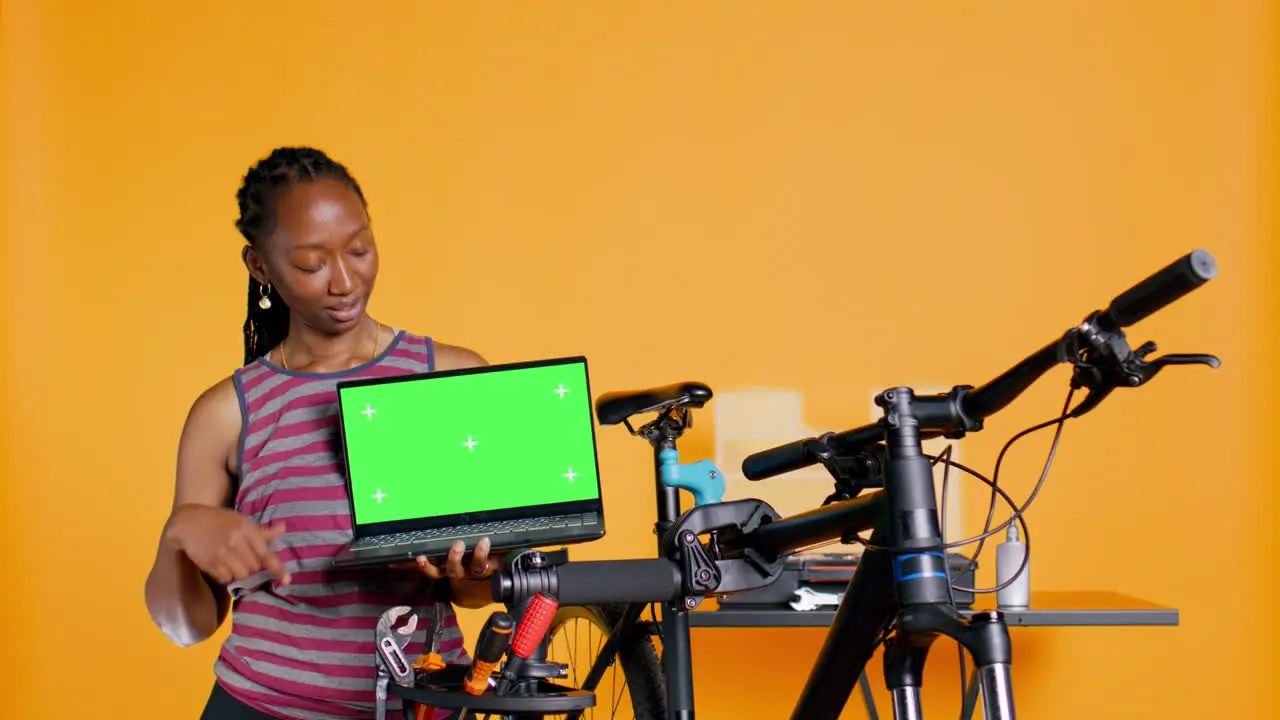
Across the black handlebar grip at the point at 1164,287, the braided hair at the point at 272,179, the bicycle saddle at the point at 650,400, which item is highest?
the braided hair at the point at 272,179

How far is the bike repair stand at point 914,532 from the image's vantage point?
3.32ft

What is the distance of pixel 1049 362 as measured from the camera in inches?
37.2

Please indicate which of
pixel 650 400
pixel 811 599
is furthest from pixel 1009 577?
pixel 650 400

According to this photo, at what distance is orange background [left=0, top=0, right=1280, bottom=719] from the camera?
8.57 feet

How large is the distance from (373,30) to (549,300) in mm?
710

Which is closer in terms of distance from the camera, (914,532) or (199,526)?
(914,532)

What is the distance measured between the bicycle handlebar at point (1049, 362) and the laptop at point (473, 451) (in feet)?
1.33

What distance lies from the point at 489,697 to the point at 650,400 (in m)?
0.67

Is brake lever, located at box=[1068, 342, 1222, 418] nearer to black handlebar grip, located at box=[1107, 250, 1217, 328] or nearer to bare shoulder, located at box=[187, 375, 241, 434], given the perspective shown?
black handlebar grip, located at box=[1107, 250, 1217, 328]

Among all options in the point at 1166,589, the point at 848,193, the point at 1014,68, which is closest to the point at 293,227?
the point at 848,193

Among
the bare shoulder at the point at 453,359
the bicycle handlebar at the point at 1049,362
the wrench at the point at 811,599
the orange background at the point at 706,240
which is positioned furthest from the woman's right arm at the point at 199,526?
the orange background at the point at 706,240

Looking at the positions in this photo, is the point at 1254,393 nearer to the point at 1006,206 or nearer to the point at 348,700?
the point at 1006,206

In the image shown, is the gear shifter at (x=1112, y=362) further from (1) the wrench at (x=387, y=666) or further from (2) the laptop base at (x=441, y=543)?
(1) the wrench at (x=387, y=666)

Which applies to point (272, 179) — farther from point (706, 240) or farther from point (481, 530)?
point (706, 240)
